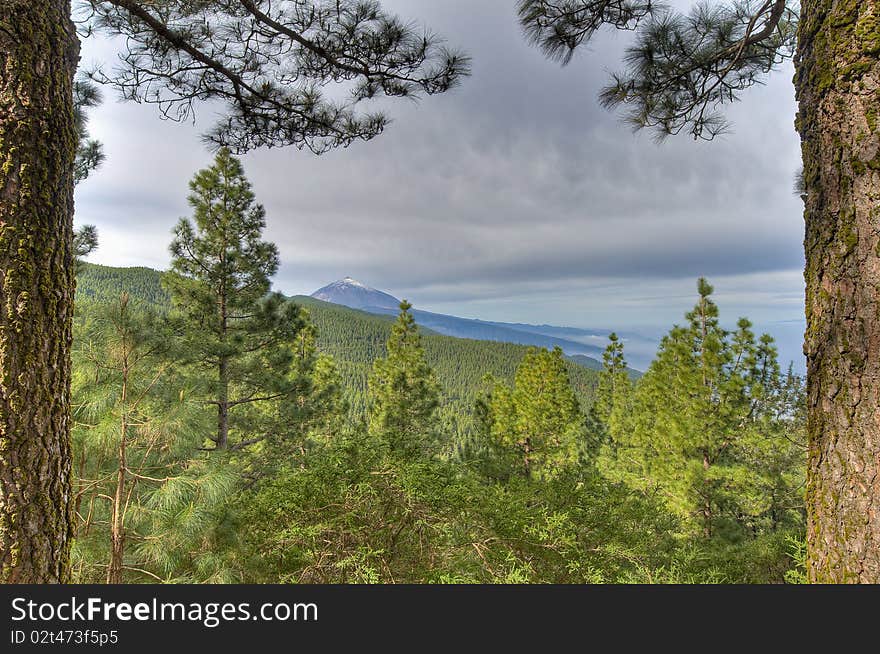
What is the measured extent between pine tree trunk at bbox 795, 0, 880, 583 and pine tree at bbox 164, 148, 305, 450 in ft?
30.1

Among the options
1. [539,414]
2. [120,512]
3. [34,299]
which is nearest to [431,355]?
[539,414]

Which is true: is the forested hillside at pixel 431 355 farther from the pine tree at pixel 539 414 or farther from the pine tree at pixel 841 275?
the pine tree at pixel 841 275

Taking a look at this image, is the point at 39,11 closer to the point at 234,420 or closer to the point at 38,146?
the point at 38,146

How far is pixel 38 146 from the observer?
1702 mm

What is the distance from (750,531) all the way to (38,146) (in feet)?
45.7

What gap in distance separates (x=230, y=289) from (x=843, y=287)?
33.6 ft

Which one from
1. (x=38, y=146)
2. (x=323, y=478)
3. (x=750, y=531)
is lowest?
(x=750, y=531)

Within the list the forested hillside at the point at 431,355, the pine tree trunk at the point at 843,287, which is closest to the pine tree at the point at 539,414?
the pine tree trunk at the point at 843,287

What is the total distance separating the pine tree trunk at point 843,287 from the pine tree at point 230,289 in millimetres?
9184

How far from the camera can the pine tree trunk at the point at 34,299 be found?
161 centimetres

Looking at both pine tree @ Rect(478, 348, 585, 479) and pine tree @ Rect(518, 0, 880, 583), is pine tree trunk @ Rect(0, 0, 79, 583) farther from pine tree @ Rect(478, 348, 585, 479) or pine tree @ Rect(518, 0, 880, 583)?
pine tree @ Rect(478, 348, 585, 479)

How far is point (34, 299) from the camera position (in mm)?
1661

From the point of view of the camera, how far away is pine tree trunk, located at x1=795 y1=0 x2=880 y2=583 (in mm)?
1411
